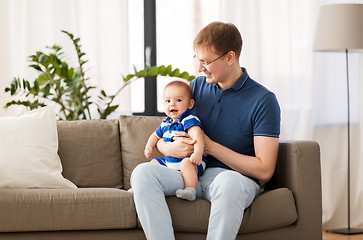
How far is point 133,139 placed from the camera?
278 cm

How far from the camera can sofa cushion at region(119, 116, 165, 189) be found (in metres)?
2.75

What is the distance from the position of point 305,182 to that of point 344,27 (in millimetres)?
1548

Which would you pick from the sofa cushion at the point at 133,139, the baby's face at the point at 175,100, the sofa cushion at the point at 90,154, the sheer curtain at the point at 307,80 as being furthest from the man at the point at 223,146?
the sheer curtain at the point at 307,80

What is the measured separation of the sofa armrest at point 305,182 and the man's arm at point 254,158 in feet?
0.42

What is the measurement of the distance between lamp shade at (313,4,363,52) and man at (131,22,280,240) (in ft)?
4.43

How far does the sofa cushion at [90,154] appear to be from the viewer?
8.87 ft

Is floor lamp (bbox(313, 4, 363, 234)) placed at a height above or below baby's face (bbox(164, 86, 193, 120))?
above

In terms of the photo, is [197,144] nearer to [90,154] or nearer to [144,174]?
[144,174]

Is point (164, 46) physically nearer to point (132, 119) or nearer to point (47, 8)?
point (47, 8)

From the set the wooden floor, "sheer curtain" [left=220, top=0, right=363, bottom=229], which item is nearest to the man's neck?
"sheer curtain" [left=220, top=0, right=363, bottom=229]

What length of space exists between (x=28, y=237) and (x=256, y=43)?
2.24 meters

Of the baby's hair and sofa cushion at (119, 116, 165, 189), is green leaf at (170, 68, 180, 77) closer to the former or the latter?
sofa cushion at (119, 116, 165, 189)

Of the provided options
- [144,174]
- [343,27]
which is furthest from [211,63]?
[343,27]

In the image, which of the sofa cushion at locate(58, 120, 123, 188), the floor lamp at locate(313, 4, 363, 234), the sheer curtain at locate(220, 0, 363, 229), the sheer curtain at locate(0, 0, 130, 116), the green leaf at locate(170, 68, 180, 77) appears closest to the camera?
the sofa cushion at locate(58, 120, 123, 188)
